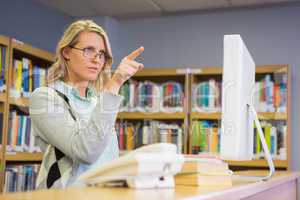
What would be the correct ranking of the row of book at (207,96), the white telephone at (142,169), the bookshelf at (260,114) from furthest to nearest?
the row of book at (207,96)
the bookshelf at (260,114)
the white telephone at (142,169)

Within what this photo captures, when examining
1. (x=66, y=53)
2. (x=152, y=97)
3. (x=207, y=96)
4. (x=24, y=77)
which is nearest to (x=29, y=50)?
(x=24, y=77)

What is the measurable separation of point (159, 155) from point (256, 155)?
286 cm

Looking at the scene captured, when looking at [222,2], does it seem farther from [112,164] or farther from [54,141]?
[112,164]

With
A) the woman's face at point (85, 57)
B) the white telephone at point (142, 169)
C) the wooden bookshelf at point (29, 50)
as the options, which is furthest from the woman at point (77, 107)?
the wooden bookshelf at point (29, 50)

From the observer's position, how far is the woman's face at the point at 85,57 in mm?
1515

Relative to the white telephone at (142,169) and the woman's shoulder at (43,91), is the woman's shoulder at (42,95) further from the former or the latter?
the white telephone at (142,169)

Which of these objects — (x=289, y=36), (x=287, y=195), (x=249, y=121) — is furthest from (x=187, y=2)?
(x=249, y=121)

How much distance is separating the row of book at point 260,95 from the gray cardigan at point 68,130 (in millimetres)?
2527

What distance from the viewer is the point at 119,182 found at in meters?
1.01

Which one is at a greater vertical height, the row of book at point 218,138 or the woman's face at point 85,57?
the woman's face at point 85,57

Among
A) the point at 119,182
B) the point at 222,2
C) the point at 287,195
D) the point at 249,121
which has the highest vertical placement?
the point at 222,2

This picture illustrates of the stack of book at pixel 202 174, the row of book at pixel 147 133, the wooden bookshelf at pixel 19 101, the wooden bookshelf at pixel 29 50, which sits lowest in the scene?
the stack of book at pixel 202 174

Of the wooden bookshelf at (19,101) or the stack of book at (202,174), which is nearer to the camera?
the stack of book at (202,174)

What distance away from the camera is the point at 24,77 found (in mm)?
3363
